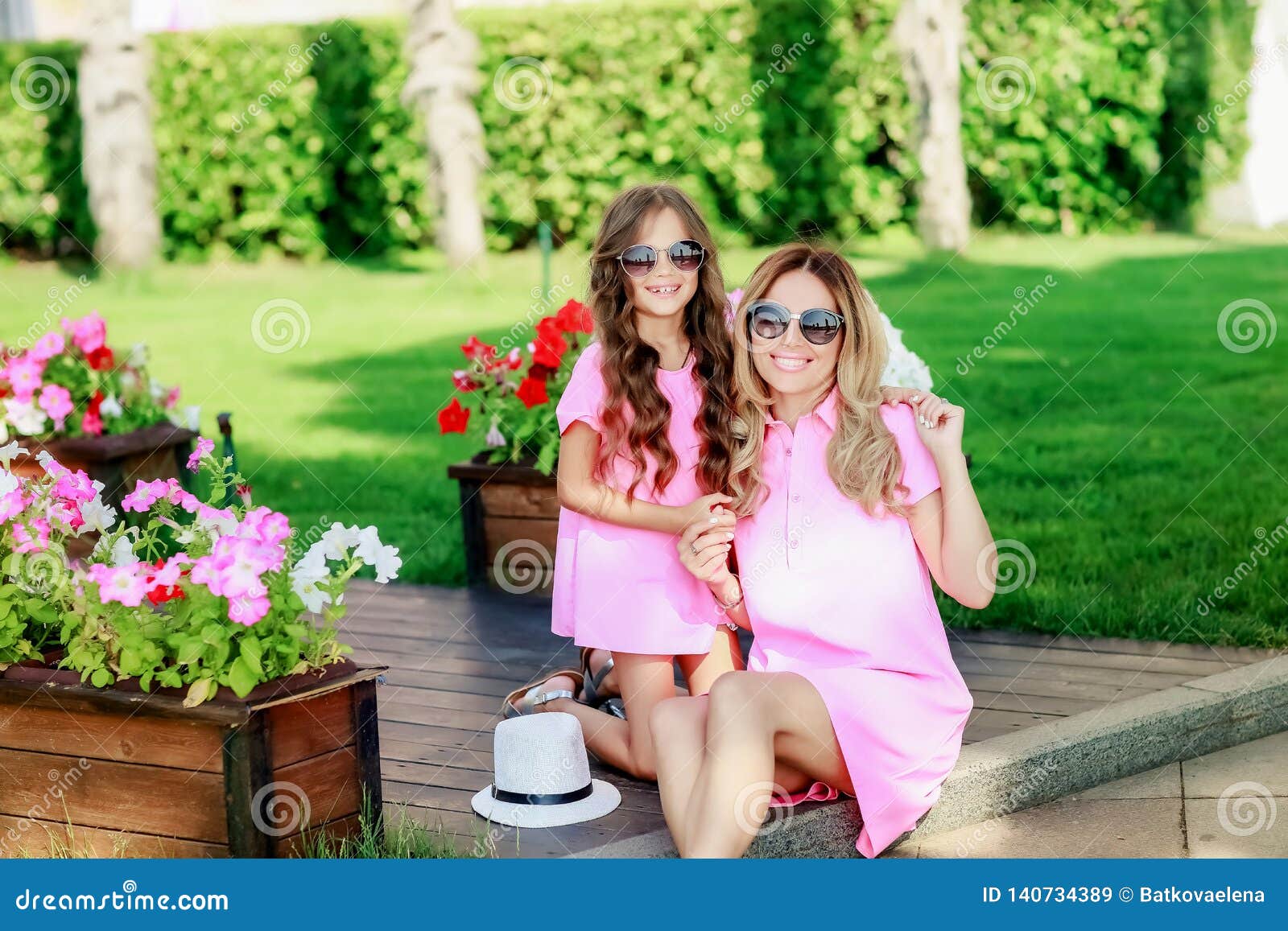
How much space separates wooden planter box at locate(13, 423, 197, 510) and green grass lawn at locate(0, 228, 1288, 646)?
0.63 m

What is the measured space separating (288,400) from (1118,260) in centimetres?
600

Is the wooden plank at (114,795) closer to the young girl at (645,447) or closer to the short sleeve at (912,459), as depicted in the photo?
the young girl at (645,447)

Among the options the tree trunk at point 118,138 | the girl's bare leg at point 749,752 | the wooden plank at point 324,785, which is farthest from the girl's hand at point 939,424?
the tree trunk at point 118,138

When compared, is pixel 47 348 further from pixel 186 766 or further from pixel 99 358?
pixel 186 766

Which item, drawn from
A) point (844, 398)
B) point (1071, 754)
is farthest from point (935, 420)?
point (1071, 754)

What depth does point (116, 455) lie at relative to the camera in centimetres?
591

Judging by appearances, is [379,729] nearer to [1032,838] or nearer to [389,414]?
[1032,838]

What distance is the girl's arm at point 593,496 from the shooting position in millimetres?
3760

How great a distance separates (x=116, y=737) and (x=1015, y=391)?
5.79m

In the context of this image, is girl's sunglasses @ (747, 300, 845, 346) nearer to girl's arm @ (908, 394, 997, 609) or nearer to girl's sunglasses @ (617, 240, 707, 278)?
girl's arm @ (908, 394, 997, 609)

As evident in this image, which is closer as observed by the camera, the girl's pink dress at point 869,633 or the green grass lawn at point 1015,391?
the girl's pink dress at point 869,633

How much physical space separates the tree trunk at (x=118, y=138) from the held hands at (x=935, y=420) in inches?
453

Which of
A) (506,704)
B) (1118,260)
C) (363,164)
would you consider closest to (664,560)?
(506,704)

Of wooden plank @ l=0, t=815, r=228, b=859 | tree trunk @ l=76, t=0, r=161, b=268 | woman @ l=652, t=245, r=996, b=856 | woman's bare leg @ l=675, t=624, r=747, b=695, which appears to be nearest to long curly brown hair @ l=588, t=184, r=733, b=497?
woman @ l=652, t=245, r=996, b=856
